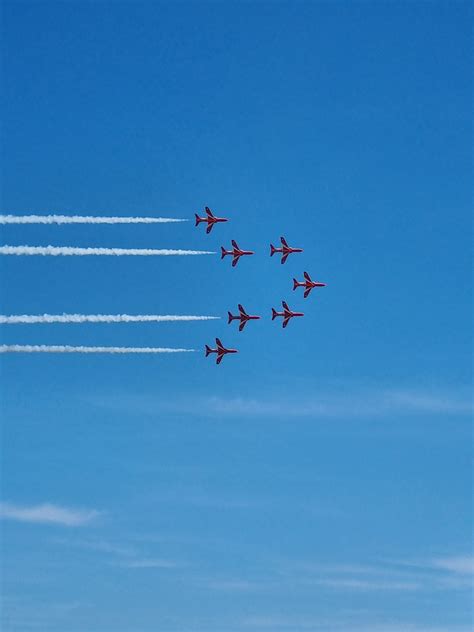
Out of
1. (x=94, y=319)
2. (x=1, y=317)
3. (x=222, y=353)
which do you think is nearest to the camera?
(x=1, y=317)

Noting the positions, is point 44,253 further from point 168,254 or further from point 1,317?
point 168,254

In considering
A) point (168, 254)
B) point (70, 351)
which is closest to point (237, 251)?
point (168, 254)

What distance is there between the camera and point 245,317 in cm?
18525

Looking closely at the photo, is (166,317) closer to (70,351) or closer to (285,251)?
(70,351)

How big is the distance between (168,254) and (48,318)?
64.2 ft

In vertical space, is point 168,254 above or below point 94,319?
above

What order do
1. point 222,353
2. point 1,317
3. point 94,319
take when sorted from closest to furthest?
point 1,317 → point 94,319 → point 222,353

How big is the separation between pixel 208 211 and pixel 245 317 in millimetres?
14626

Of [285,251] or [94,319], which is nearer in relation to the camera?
[94,319]

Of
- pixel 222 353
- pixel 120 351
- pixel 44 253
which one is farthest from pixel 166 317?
pixel 222 353

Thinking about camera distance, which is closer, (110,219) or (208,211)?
(110,219)

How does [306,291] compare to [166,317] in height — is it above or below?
above

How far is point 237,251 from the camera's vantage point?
607ft

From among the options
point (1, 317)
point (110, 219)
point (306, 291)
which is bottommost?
point (1, 317)
